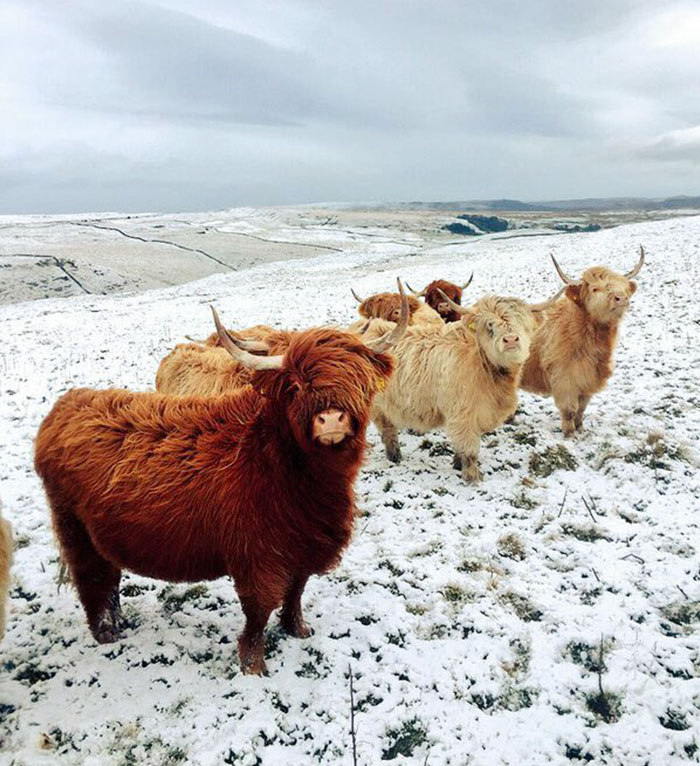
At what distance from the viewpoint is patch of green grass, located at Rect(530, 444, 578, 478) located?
5594mm

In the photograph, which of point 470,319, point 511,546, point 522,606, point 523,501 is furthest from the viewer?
point 470,319

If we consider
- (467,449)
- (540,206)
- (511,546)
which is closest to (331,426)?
(511,546)

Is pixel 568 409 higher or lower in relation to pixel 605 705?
higher

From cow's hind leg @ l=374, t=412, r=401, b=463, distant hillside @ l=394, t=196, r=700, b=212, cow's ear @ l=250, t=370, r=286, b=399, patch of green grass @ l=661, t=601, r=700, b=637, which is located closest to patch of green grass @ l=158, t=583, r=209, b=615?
cow's ear @ l=250, t=370, r=286, b=399

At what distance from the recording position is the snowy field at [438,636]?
9.00 feet

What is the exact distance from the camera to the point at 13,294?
2122 cm

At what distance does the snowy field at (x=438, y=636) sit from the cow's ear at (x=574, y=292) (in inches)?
67.2

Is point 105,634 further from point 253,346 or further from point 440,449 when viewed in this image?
point 440,449

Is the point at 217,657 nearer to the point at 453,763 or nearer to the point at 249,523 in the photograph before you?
the point at 249,523

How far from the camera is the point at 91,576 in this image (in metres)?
3.24

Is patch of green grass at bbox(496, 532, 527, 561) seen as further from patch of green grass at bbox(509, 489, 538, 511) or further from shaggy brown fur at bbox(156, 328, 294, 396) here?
shaggy brown fur at bbox(156, 328, 294, 396)

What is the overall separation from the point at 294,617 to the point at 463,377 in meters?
3.18

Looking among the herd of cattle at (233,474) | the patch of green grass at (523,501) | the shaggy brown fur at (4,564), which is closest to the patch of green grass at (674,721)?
the herd of cattle at (233,474)

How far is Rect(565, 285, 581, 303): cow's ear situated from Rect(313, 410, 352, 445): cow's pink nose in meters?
4.85
